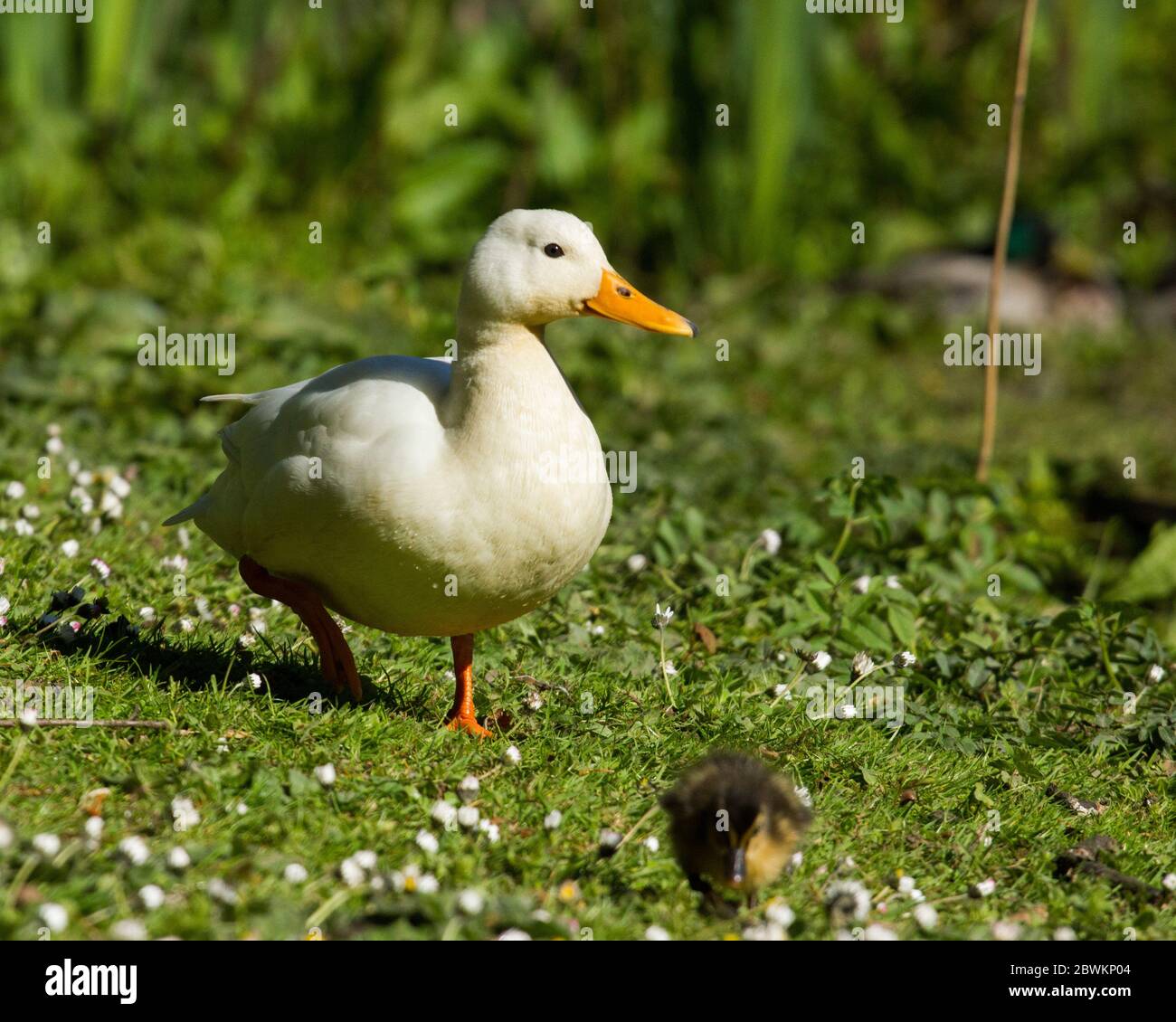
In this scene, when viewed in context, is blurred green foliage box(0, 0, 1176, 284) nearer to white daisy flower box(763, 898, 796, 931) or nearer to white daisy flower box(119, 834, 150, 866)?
white daisy flower box(119, 834, 150, 866)

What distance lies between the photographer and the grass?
9.75 ft

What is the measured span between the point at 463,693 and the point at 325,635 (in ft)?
1.26

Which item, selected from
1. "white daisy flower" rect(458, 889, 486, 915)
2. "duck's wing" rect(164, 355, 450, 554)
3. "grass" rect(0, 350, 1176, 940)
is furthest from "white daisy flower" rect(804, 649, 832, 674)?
"white daisy flower" rect(458, 889, 486, 915)

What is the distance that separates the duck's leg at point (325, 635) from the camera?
3.73m

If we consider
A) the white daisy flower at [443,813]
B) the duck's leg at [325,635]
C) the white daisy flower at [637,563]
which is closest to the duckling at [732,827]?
the white daisy flower at [443,813]

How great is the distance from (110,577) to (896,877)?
8.19ft

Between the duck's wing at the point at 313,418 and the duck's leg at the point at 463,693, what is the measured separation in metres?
0.63

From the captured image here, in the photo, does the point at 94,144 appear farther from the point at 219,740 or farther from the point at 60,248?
the point at 219,740

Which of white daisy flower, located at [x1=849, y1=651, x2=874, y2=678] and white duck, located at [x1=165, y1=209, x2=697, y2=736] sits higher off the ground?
white duck, located at [x1=165, y1=209, x2=697, y2=736]

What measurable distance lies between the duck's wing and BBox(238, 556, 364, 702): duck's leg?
0.69 ft

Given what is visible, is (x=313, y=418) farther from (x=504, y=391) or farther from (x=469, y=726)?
(x=469, y=726)

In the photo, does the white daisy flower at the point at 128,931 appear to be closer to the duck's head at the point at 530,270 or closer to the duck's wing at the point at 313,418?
the duck's wing at the point at 313,418

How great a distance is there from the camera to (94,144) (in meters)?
8.99

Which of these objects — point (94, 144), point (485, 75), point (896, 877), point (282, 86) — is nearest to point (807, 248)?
point (485, 75)
